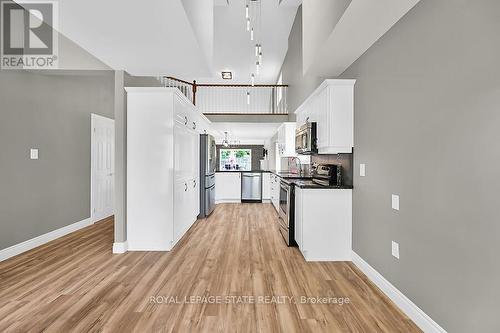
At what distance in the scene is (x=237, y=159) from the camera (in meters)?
14.0

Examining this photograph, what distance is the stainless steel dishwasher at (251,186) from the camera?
27.7ft

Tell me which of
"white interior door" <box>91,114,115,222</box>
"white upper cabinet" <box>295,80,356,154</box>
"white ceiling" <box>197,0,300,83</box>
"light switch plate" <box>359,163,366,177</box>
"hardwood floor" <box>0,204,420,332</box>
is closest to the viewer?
"hardwood floor" <box>0,204,420,332</box>

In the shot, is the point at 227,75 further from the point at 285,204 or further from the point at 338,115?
the point at 338,115

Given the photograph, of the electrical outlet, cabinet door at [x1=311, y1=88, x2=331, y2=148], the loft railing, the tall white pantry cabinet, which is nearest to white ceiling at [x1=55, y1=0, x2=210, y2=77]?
the tall white pantry cabinet

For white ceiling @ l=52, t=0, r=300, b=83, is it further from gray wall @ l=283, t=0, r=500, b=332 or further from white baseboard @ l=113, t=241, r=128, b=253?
white baseboard @ l=113, t=241, r=128, b=253

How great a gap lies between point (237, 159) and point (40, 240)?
10.5 metres

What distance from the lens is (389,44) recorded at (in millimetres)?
2496

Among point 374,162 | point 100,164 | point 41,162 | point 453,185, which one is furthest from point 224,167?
point 453,185

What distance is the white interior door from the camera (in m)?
5.26

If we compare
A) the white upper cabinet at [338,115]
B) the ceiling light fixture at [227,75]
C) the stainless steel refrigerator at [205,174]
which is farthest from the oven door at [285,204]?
the ceiling light fixture at [227,75]

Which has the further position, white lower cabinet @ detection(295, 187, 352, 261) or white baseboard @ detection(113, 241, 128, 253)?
white baseboard @ detection(113, 241, 128, 253)

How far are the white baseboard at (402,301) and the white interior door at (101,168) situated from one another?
16.1 ft

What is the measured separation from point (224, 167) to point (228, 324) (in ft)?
39.3

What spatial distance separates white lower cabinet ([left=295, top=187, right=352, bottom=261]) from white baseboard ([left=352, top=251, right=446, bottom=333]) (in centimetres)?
33
